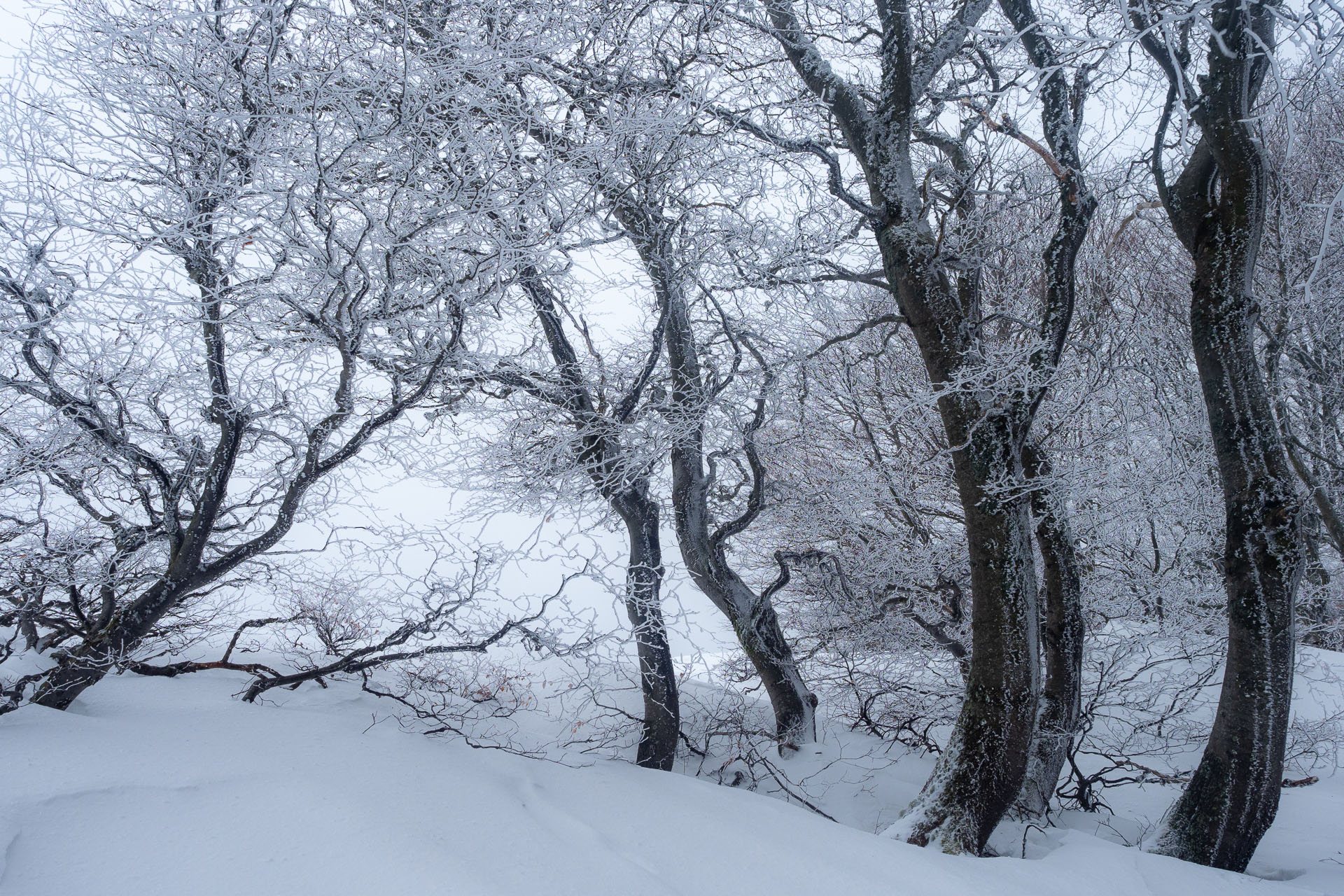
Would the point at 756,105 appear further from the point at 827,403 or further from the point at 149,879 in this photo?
the point at 149,879

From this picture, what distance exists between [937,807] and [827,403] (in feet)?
17.5

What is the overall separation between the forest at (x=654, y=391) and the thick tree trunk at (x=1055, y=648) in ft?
0.11

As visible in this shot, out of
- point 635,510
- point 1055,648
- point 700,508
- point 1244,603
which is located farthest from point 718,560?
point 1244,603

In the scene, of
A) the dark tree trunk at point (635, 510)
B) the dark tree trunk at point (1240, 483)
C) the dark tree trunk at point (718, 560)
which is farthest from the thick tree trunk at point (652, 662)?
the dark tree trunk at point (1240, 483)

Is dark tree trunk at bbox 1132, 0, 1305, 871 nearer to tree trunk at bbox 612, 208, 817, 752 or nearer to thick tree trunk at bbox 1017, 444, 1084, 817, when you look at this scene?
thick tree trunk at bbox 1017, 444, 1084, 817

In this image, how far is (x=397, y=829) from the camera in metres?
2.64

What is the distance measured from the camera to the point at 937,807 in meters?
4.08

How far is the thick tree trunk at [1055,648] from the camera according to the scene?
5039mm

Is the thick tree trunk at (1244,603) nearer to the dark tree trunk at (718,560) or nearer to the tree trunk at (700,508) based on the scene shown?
the tree trunk at (700,508)

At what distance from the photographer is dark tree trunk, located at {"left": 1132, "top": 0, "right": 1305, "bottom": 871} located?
3904 millimetres

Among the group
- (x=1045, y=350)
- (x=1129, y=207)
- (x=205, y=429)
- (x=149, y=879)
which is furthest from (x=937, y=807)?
(x=1129, y=207)

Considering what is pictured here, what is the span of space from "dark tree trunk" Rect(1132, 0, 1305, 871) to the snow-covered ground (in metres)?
0.48

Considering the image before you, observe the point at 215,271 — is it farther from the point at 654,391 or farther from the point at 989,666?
the point at 989,666

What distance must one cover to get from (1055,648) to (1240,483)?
1.74m
